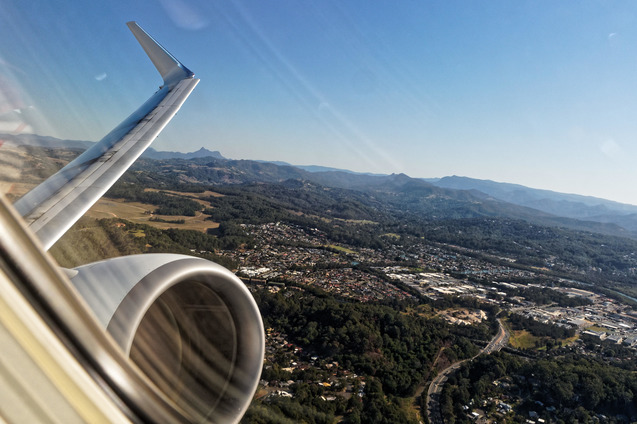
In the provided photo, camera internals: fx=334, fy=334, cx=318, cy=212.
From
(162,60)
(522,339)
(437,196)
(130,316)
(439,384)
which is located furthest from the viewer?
(437,196)

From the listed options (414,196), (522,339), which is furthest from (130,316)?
(414,196)

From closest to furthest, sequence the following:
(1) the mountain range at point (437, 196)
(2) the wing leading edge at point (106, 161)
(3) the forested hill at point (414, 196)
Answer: (2) the wing leading edge at point (106, 161) → (3) the forested hill at point (414, 196) → (1) the mountain range at point (437, 196)

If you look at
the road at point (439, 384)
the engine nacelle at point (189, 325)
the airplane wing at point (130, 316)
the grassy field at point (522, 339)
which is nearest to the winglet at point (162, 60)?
the airplane wing at point (130, 316)

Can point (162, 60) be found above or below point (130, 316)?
above

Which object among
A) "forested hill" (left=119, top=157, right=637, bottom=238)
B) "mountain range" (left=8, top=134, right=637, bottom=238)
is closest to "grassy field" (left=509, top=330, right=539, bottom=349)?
"mountain range" (left=8, top=134, right=637, bottom=238)

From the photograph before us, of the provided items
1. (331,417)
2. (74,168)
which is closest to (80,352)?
(74,168)

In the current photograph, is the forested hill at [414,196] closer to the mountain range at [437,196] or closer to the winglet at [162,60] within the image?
the mountain range at [437,196]

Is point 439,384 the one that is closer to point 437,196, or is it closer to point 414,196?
point 414,196

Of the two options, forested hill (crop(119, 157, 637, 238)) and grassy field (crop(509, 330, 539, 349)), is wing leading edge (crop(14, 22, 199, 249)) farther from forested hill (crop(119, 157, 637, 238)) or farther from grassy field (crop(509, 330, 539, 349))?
forested hill (crop(119, 157, 637, 238))
